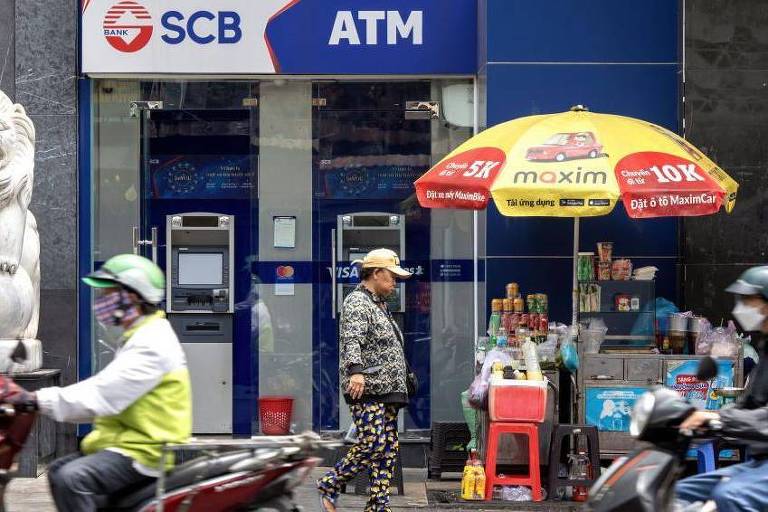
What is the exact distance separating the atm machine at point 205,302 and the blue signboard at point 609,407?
343cm

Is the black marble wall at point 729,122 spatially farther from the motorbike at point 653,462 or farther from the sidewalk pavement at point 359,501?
the motorbike at point 653,462

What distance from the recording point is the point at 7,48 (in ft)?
36.8

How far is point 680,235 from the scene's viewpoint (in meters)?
10.7

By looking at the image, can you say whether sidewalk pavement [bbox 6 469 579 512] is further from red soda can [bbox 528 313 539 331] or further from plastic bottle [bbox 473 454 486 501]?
red soda can [bbox 528 313 539 331]

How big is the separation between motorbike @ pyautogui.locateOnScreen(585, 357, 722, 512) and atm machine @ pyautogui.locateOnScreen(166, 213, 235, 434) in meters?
6.57

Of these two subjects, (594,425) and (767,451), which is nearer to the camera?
(767,451)

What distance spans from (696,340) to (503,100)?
2.53m

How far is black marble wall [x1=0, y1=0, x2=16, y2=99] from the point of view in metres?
11.2

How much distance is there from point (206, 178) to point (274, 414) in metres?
2.14

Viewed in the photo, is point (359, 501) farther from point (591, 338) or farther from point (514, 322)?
point (591, 338)

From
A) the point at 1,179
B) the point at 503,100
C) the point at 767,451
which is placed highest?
the point at 503,100

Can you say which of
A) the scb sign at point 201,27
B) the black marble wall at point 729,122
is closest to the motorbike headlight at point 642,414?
the black marble wall at point 729,122

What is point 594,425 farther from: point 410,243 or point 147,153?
point 147,153

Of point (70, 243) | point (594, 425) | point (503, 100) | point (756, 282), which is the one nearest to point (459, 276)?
point (503, 100)
